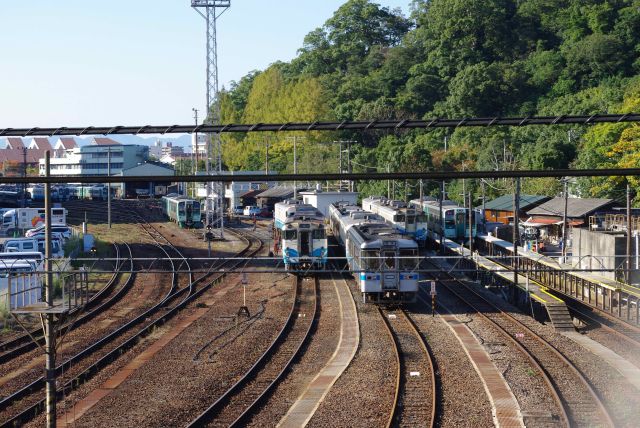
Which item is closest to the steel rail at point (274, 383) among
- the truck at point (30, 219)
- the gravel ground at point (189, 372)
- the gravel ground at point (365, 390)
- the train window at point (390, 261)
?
the gravel ground at point (189, 372)

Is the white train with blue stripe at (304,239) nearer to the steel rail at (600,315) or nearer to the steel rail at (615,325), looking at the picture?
the steel rail at (600,315)

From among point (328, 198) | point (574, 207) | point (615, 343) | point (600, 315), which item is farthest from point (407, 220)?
point (615, 343)

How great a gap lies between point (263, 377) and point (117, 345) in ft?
12.4

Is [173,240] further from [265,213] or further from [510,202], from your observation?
[265,213]

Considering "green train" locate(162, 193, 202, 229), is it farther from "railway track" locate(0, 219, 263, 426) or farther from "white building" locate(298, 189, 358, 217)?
"railway track" locate(0, 219, 263, 426)

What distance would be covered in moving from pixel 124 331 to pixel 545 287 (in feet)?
40.9

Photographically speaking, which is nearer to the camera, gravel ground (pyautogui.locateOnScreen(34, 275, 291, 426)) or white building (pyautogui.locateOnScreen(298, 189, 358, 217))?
gravel ground (pyautogui.locateOnScreen(34, 275, 291, 426))

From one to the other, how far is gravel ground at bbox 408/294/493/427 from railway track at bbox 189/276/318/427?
2722 mm

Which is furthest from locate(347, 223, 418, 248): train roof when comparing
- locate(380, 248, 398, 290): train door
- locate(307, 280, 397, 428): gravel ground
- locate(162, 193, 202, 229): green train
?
locate(162, 193, 202, 229): green train

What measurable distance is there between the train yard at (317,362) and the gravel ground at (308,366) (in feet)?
0.11

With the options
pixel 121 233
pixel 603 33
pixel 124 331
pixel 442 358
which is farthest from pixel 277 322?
pixel 603 33

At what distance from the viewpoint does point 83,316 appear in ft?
63.1

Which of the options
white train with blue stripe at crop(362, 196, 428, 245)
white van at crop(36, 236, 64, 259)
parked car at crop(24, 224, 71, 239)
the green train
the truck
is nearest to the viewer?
white van at crop(36, 236, 64, 259)

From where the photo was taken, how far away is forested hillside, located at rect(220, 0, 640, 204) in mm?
43219
